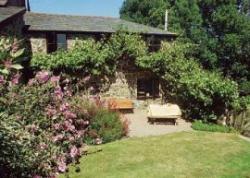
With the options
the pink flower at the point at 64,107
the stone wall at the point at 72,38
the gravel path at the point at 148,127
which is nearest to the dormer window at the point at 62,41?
the stone wall at the point at 72,38

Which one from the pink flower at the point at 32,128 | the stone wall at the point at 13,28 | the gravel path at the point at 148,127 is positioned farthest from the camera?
the stone wall at the point at 13,28

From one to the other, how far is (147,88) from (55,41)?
6.74 meters

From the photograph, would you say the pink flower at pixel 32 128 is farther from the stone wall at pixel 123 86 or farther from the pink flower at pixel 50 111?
the stone wall at pixel 123 86

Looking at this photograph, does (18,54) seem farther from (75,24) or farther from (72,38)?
(75,24)

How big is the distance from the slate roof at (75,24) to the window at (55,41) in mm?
501

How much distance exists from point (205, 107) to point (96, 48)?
7485 millimetres

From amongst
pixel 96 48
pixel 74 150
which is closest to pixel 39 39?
pixel 96 48

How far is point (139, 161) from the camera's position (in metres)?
15.3

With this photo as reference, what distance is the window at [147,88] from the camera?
28.5 m

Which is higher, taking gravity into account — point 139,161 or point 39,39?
point 39,39

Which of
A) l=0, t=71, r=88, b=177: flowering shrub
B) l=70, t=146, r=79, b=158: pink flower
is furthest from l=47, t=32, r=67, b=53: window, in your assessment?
l=70, t=146, r=79, b=158: pink flower

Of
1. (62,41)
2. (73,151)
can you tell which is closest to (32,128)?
(73,151)

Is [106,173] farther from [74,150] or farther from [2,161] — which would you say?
[2,161]

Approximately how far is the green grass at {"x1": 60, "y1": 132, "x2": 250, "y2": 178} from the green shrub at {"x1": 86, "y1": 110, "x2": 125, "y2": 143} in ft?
1.70
